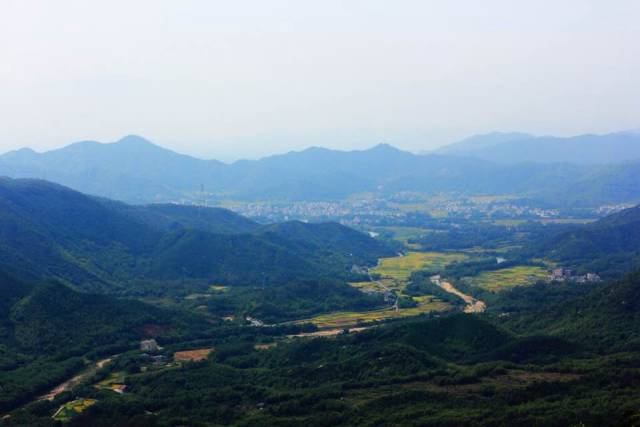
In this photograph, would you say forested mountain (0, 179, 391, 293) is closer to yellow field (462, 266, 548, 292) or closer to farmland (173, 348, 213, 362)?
yellow field (462, 266, 548, 292)

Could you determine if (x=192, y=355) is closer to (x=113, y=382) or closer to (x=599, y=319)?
(x=113, y=382)

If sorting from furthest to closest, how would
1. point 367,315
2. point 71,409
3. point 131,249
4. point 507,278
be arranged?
1. point 131,249
2. point 507,278
3. point 367,315
4. point 71,409

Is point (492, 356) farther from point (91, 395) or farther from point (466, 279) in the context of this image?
point (466, 279)

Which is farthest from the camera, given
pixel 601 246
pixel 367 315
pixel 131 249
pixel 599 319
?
pixel 601 246

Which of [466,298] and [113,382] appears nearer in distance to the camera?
[113,382]

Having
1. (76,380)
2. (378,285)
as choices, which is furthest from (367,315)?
(76,380)

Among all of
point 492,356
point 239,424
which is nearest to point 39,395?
point 239,424

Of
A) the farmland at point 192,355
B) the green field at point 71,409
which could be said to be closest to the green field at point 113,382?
the green field at point 71,409
